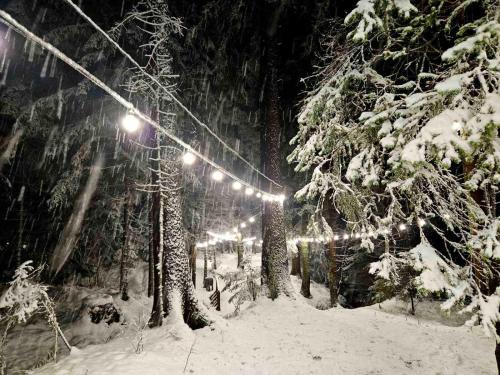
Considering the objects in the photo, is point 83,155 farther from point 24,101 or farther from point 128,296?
point 128,296

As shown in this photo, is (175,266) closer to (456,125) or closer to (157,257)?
(157,257)

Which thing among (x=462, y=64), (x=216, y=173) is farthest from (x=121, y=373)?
(x=462, y=64)

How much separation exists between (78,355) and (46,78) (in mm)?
10357

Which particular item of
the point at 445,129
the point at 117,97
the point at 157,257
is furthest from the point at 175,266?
the point at 445,129

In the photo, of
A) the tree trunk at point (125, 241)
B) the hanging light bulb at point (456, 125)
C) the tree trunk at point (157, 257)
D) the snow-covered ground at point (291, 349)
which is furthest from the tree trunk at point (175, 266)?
the tree trunk at point (125, 241)

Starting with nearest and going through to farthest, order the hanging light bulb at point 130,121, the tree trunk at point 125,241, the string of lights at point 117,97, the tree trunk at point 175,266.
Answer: the string of lights at point 117,97 → the hanging light bulb at point 130,121 → the tree trunk at point 175,266 → the tree trunk at point 125,241

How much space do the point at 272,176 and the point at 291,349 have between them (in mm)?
5495

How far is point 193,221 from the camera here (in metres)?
17.6

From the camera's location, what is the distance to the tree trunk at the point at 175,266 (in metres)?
7.21

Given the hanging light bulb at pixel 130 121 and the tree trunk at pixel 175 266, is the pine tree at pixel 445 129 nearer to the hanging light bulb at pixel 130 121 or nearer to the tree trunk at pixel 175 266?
the hanging light bulb at pixel 130 121

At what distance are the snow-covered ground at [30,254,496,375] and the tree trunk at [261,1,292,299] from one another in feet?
3.70

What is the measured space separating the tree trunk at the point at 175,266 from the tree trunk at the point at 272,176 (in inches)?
121

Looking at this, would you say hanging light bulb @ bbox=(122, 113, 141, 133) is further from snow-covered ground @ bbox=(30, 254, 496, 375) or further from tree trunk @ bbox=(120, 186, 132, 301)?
tree trunk @ bbox=(120, 186, 132, 301)

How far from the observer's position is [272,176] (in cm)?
1034
